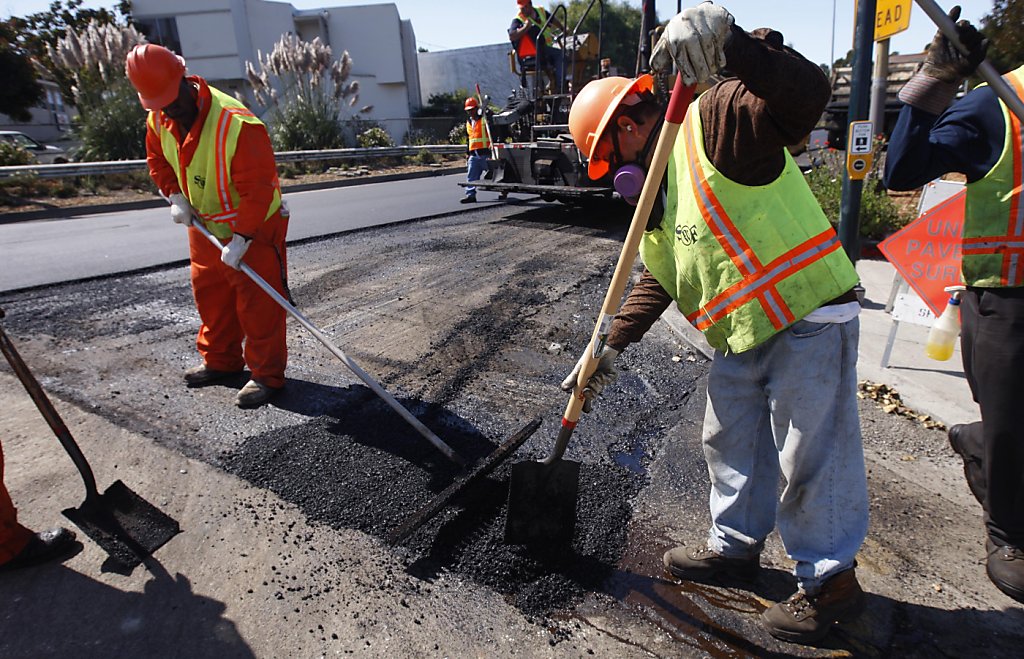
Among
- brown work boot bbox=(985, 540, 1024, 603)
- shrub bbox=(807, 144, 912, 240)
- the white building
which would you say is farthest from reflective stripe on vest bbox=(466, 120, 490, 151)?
the white building

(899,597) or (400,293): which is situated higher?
(400,293)

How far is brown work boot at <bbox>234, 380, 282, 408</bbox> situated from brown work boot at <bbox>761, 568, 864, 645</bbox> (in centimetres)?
284

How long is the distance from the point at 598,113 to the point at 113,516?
236 centimetres

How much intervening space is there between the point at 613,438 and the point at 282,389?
6.54 ft

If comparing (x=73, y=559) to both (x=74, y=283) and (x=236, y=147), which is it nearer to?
(x=236, y=147)

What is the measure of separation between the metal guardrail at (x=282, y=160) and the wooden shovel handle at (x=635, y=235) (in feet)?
33.2

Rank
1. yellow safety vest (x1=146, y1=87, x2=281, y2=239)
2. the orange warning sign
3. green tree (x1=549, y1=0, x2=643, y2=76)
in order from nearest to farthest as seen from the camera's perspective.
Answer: yellow safety vest (x1=146, y1=87, x2=281, y2=239) < the orange warning sign < green tree (x1=549, y1=0, x2=643, y2=76)

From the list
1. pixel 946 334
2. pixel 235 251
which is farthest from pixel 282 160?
pixel 946 334

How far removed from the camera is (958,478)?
281 centimetres

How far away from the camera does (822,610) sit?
1.91m

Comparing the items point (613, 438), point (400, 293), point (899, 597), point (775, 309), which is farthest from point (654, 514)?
point (400, 293)

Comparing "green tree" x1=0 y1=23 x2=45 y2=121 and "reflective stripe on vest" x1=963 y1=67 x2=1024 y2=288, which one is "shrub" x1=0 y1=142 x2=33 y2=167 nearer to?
"reflective stripe on vest" x1=963 y1=67 x2=1024 y2=288

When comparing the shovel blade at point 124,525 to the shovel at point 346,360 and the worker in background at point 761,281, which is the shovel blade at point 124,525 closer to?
the shovel at point 346,360

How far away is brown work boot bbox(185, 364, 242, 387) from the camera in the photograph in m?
3.80
